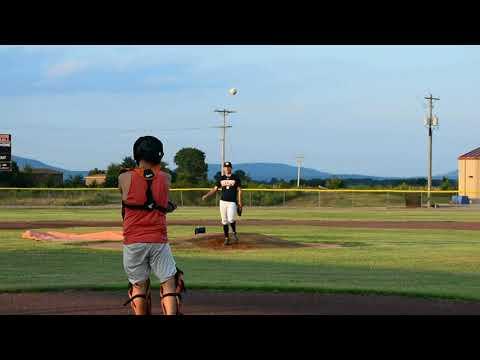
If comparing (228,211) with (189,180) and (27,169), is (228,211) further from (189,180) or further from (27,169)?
(27,169)

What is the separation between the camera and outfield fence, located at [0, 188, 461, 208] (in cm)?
5862

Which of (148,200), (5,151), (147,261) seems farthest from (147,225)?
(5,151)

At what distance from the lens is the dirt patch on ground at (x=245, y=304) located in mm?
10344

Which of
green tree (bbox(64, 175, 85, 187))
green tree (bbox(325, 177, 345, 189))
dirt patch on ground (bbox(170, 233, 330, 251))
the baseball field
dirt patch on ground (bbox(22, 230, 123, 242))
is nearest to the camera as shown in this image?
the baseball field

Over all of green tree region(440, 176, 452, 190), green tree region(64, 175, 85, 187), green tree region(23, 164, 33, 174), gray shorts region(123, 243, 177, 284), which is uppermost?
green tree region(23, 164, 33, 174)

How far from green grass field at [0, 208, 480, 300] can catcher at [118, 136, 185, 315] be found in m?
4.94

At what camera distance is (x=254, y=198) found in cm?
6241

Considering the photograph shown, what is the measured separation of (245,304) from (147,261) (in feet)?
11.1

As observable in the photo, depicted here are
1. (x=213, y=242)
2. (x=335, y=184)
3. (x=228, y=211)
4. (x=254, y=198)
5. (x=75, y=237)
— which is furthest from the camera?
(x=335, y=184)

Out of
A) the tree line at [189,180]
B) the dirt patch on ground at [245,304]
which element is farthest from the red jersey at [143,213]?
the tree line at [189,180]

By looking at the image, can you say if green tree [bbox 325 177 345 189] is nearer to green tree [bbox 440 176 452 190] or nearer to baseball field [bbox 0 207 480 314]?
green tree [bbox 440 176 452 190]

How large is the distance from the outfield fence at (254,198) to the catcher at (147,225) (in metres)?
49.5

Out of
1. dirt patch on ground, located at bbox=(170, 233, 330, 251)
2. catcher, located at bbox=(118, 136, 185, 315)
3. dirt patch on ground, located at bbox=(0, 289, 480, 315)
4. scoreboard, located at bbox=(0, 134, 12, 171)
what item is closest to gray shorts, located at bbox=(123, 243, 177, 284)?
catcher, located at bbox=(118, 136, 185, 315)
